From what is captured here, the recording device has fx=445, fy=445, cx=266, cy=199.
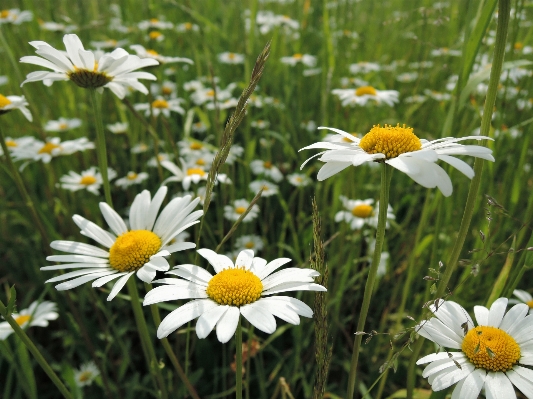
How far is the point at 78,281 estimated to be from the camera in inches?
39.8

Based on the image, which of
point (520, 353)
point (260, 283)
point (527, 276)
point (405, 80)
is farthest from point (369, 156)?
point (405, 80)

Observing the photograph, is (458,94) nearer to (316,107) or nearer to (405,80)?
(316,107)

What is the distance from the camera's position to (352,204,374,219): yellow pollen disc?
95.9 inches

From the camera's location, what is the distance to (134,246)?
1.15 metres

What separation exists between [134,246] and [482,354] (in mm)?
853

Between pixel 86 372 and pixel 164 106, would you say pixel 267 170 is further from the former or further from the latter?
pixel 86 372

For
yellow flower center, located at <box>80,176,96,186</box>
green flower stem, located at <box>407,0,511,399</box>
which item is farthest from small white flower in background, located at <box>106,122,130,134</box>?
green flower stem, located at <box>407,0,511,399</box>

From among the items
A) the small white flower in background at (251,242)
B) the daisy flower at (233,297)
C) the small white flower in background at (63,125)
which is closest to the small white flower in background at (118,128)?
the small white flower in background at (63,125)

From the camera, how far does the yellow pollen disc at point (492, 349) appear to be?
36.6 inches

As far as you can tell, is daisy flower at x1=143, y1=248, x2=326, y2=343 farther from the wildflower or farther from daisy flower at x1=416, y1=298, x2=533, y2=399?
the wildflower

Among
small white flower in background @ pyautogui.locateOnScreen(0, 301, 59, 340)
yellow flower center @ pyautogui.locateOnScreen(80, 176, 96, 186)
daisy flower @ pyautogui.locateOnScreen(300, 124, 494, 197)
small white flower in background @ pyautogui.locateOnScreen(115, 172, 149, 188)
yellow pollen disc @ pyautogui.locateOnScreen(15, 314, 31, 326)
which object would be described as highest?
daisy flower @ pyautogui.locateOnScreen(300, 124, 494, 197)

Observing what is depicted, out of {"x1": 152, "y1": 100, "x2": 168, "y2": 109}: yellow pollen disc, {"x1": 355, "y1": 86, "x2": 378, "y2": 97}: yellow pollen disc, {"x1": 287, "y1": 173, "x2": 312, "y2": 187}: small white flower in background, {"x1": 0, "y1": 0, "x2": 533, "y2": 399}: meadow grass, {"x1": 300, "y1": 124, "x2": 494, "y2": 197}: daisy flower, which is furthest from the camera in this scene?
{"x1": 152, "y1": 100, "x2": 168, "y2": 109}: yellow pollen disc

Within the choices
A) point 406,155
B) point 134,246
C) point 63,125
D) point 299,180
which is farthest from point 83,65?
point 63,125

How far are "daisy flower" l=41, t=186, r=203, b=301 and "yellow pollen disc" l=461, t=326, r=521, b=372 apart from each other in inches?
25.8
